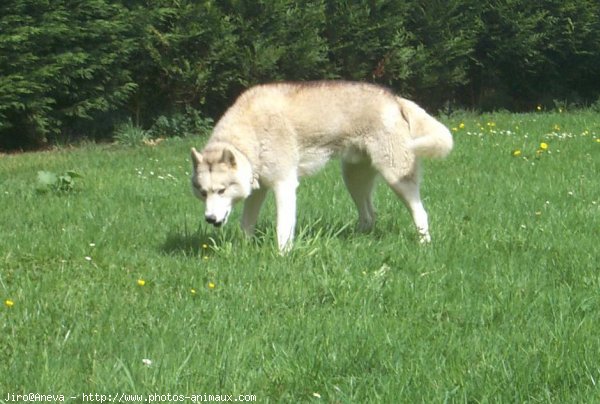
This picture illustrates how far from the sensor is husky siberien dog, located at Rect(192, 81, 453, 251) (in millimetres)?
6508

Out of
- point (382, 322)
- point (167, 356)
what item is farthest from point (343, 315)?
point (167, 356)

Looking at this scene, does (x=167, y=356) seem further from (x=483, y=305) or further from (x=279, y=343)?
(x=483, y=305)

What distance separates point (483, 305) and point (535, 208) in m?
2.95

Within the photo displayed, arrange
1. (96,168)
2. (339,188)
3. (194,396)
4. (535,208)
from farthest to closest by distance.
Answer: (96,168)
(339,188)
(535,208)
(194,396)

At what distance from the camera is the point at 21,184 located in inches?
363

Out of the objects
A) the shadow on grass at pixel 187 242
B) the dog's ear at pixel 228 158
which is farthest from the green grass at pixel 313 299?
the dog's ear at pixel 228 158

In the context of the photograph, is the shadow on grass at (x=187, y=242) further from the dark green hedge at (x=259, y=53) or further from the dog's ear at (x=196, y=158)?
the dark green hedge at (x=259, y=53)

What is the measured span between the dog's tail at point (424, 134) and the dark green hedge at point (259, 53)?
6960 mm

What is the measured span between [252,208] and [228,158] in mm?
683

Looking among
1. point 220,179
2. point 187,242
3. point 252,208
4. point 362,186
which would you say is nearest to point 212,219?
point 220,179

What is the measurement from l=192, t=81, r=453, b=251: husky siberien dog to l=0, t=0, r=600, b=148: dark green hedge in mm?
6535

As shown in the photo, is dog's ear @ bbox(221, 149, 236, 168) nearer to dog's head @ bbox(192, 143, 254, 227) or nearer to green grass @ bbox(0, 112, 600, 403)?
dog's head @ bbox(192, 143, 254, 227)

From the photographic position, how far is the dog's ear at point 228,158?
6.14m

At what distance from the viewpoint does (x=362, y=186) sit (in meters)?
7.15
